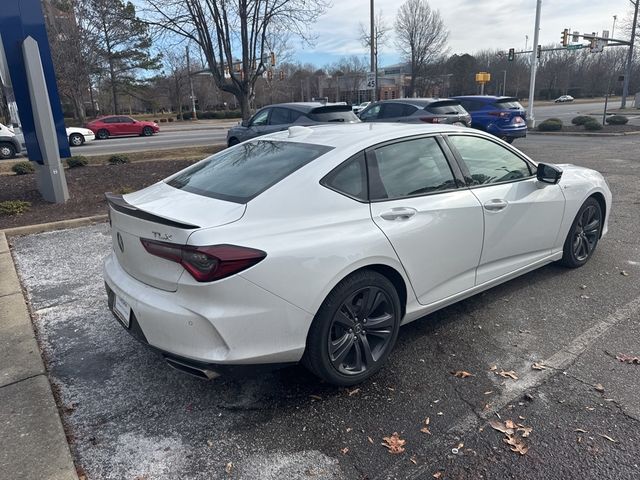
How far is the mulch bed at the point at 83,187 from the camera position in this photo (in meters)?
7.62

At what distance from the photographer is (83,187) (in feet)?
31.2

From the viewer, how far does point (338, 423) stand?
9.02 feet

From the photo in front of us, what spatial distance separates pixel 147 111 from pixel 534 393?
251ft

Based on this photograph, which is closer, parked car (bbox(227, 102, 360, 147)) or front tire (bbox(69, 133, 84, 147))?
parked car (bbox(227, 102, 360, 147))

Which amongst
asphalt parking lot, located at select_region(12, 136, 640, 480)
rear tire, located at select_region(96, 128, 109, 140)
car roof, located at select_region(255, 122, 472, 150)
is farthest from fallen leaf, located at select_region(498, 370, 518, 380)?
rear tire, located at select_region(96, 128, 109, 140)

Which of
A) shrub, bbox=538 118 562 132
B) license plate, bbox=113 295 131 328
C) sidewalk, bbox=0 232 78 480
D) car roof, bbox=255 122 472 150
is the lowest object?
shrub, bbox=538 118 562 132

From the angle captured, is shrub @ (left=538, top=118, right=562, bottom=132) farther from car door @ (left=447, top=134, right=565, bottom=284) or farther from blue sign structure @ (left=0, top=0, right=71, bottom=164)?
blue sign structure @ (left=0, top=0, right=71, bottom=164)

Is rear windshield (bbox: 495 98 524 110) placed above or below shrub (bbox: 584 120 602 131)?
above

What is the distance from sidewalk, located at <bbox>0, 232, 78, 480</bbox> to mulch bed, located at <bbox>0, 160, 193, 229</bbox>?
3.99 m

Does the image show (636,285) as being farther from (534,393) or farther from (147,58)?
(147,58)

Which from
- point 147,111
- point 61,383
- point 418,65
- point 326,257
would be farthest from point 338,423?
point 147,111

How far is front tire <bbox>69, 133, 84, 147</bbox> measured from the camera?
24.5 meters

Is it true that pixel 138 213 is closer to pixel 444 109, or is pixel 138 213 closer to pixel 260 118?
pixel 260 118

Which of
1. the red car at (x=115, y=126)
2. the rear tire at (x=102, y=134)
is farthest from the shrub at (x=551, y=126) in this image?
the rear tire at (x=102, y=134)
